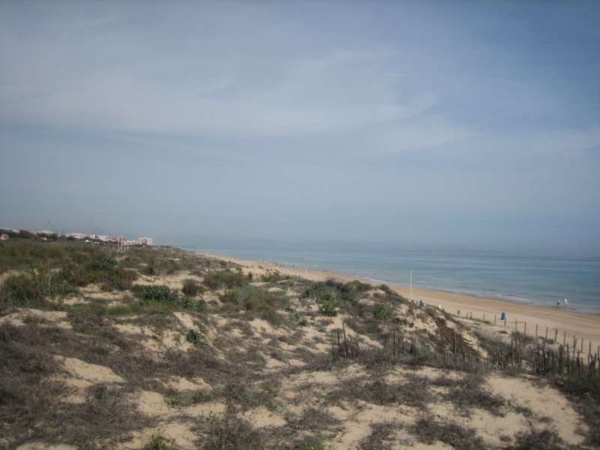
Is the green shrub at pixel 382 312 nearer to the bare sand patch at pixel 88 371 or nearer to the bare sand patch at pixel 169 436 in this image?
the bare sand patch at pixel 88 371

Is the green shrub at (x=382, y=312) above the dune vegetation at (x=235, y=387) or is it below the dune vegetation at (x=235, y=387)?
below

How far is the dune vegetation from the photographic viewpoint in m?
5.59

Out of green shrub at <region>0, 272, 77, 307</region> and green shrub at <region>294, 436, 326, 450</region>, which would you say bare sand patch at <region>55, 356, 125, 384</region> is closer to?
green shrub at <region>294, 436, 326, 450</region>

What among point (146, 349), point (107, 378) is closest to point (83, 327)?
point (146, 349)

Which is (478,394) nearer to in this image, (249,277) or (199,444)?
(199,444)

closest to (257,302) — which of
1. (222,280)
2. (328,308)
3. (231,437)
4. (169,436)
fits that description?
(328,308)

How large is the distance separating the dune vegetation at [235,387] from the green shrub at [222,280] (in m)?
3.22

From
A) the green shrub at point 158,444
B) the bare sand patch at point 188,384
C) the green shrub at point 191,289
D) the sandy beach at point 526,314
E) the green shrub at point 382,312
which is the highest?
A: the green shrub at point 191,289

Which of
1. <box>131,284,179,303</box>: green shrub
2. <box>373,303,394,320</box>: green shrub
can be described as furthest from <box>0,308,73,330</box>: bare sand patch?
<box>373,303,394,320</box>: green shrub

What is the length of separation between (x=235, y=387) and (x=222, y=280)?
10289 mm

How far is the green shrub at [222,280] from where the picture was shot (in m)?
16.2

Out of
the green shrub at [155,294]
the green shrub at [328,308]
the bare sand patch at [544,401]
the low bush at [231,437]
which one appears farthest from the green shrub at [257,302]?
the low bush at [231,437]

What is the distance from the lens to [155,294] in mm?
13086

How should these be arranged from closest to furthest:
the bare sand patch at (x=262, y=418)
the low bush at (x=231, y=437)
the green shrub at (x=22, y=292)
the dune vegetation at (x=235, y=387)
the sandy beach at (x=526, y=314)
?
the low bush at (x=231, y=437) → the dune vegetation at (x=235, y=387) → the bare sand patch at (x=262, y=418) → the green shrub at (x=22, y=292) → the sandy beach at (x=526, y=314)
